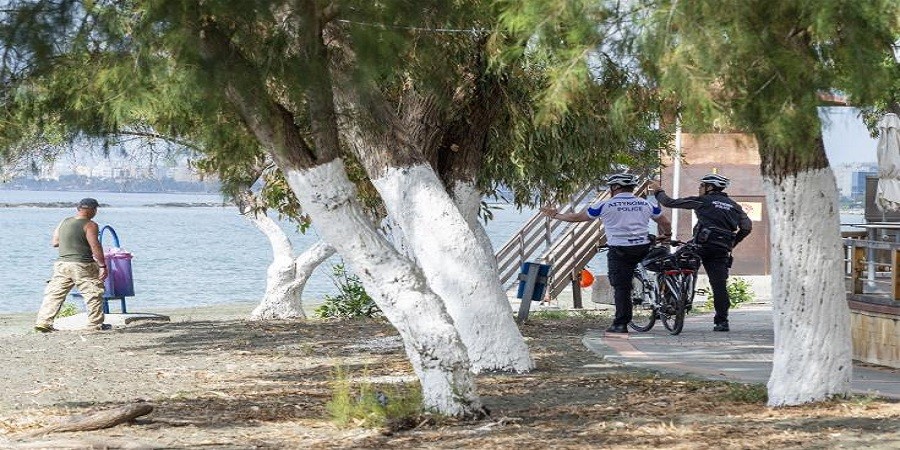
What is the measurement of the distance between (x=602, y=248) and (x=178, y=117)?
6.26 m

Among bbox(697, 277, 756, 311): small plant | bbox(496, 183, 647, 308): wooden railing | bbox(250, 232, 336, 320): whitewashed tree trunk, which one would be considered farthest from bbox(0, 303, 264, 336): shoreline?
bbox(697, 277, 756, 311): small plant

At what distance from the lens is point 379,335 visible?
16109mm

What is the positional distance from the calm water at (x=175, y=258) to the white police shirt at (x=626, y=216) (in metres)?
3.90

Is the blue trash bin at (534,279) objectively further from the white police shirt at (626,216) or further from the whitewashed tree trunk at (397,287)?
the whitewashed tree trunk at (397,287)

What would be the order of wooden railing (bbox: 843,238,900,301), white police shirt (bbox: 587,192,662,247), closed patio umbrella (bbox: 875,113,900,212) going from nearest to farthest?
wooden railing (bbox: 843,238,900,301), closed patio umbrella (bbox: 875,113,900,212), white police shirt (bbox: 587,192,662,247)

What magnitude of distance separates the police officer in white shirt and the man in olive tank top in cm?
585

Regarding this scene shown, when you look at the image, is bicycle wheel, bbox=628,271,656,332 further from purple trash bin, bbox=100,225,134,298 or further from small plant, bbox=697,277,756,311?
small plant, bbox=697,277,756,311

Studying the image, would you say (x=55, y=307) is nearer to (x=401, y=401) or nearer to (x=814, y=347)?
(x=401, y=401)

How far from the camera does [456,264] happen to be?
11.4m

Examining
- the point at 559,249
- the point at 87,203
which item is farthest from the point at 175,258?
Result: the point at 87,203

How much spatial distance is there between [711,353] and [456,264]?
9.29 ft

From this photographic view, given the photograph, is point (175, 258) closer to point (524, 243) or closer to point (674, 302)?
point (524, 243)

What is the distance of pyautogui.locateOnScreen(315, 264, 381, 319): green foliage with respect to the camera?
65.4ft

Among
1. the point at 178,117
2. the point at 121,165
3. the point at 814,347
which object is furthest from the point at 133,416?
the point at 121,165
